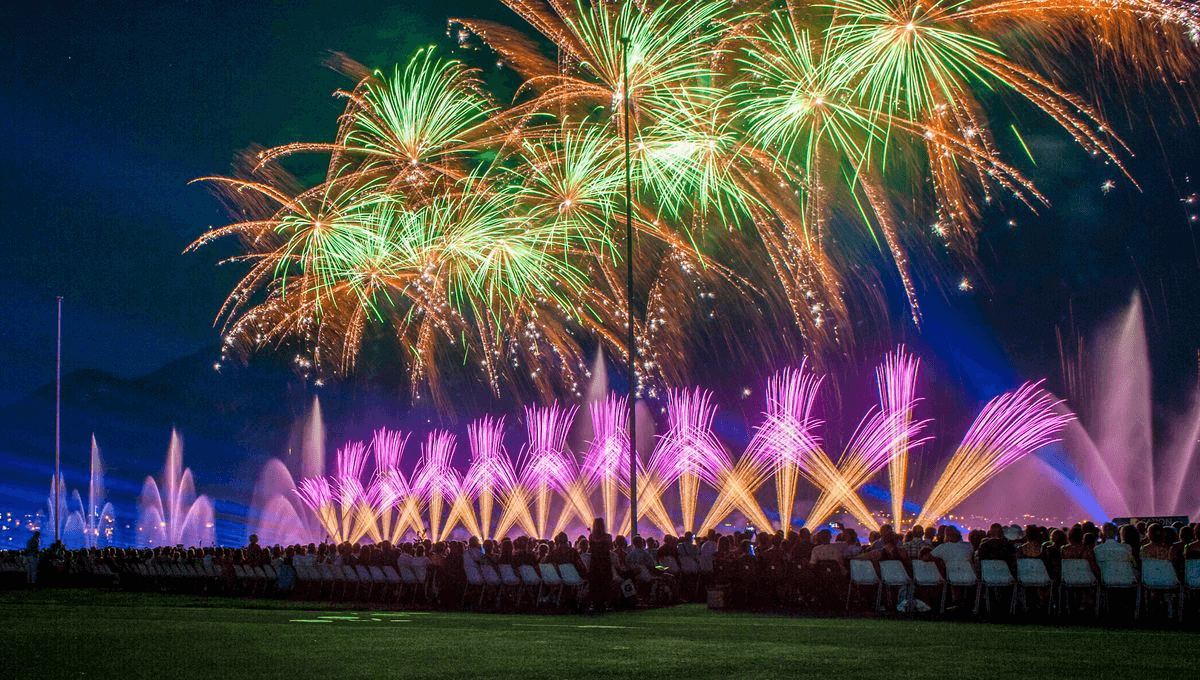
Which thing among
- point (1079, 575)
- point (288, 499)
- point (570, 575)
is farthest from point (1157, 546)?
point (288, 499)

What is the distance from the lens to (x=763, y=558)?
61.9 ft

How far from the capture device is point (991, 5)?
62.7 ft

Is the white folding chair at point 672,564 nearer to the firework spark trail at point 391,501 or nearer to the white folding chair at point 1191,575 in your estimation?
the white folding chair at point 1191,575

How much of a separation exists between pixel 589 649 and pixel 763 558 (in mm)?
8033

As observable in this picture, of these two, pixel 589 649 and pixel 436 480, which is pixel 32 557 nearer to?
pixel 436 480

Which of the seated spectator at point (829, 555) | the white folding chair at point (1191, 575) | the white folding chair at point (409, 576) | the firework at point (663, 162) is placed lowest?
the white folding chair at point (409, 576)

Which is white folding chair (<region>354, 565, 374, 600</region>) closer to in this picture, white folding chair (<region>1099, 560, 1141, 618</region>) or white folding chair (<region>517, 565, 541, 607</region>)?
white folding chair (<region>517, 565, 541, 607</region>)

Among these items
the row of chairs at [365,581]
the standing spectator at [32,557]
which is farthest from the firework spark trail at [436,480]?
the row of chairs at [365,581]

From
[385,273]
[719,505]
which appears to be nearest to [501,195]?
[385,273]

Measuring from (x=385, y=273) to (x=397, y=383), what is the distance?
74.1 metres

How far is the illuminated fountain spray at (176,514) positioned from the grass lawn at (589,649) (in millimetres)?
63251

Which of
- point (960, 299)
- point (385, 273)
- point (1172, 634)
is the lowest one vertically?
point (1172, 634)

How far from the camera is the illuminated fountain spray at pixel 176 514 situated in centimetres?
8500

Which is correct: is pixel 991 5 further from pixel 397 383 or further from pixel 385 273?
pixel 397 383
